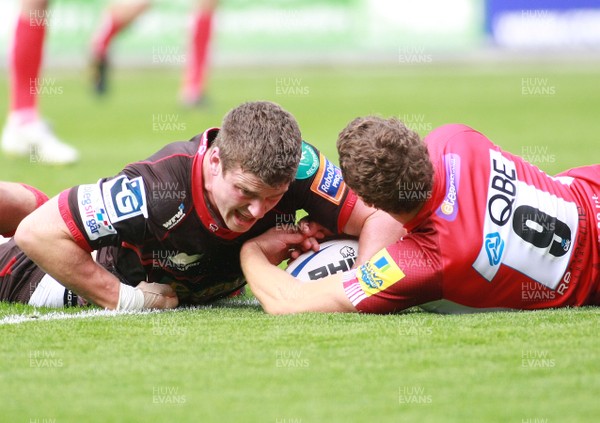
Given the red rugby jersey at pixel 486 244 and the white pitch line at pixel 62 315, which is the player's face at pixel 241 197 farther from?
the white pitch line at pixel 62 315

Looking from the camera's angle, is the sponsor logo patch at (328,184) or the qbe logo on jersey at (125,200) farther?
the sponsor logo patch at (328,184)

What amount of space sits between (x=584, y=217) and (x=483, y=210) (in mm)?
624

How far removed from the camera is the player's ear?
479cm

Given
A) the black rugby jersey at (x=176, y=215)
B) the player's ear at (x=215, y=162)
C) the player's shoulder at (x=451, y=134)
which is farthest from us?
the player's shoulder at (x=451, y=134)

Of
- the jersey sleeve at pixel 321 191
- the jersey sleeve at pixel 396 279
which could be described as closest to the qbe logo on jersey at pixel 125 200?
the jersey sleeve at pixel 321 191

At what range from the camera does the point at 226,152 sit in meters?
4.70

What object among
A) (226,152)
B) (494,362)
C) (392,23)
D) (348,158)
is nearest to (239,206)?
(226,152)

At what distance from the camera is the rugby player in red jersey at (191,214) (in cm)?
469

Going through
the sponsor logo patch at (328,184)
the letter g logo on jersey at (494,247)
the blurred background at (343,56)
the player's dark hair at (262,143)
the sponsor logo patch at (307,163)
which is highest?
the player's dark hair at (262,143)

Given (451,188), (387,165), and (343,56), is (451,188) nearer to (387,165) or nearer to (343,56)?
(387,165)

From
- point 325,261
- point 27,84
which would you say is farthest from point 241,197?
point 27,84

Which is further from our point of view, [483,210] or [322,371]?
[483,210]

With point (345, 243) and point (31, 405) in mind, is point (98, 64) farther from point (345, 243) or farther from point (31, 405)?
point (31, 405)

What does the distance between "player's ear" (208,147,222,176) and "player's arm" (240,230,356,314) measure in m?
0.49
